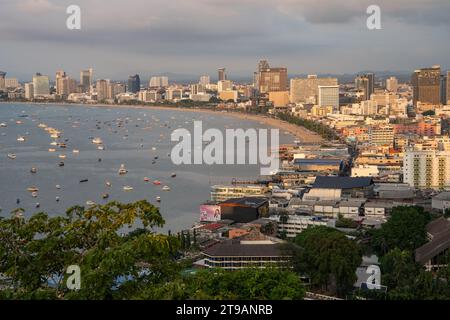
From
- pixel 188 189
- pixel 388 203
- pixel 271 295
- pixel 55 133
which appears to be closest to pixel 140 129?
pixel 55 133

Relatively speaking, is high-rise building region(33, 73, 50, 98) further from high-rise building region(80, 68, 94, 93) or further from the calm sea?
the calm sea

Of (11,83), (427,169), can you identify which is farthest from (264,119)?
(11,83)

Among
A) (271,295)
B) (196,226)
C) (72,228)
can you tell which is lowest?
(196,226)

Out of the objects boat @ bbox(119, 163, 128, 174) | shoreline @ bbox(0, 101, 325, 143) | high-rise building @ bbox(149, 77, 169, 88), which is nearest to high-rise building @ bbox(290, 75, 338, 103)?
shoreline @ bbox(0, 101, 325, 143)

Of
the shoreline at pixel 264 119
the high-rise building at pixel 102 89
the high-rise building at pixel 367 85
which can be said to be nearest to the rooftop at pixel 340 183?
the shoreline at pixel 264 119

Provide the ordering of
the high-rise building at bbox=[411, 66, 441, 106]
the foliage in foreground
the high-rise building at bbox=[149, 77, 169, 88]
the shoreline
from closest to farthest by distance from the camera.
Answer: the foliage in foreground → the shoreline → the high-rise building at bbox=[411, 66, 441, 106] → the high-rise building at bbox=[149, 77, 169, 88]
